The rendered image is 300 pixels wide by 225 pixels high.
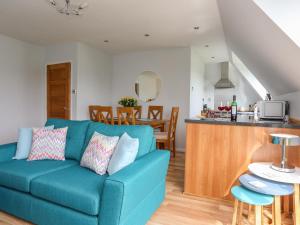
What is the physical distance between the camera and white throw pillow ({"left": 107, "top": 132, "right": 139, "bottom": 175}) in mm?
1812

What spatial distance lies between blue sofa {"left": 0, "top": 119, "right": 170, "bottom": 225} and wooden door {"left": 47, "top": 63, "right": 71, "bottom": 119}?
100 inches

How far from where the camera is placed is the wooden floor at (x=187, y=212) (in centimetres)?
195

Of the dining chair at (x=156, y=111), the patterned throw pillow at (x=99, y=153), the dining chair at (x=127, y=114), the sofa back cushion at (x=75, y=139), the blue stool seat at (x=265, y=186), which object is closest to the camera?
the blue stool seat at (x=265, y=186)

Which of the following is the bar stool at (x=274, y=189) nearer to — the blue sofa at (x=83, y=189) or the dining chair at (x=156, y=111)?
the blue sofa at (x=83, y=189)

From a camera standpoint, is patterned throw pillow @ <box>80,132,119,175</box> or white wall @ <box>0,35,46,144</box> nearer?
patterned throw pillow @ <box>80,132,119,175</box>

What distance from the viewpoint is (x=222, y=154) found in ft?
7.66

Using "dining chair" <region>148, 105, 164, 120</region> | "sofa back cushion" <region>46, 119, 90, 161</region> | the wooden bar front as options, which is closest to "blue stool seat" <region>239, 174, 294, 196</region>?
the wooden bar front

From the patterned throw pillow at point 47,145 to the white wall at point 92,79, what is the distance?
236 centimetres

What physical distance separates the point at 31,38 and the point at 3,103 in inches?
59.9

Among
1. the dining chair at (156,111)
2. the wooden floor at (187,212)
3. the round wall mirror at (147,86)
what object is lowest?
the wooden floor at (187,212)

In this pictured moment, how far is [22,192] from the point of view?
188 centimetres

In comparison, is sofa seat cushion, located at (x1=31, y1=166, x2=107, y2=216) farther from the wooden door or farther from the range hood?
the range hood

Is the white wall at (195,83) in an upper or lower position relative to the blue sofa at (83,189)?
upper

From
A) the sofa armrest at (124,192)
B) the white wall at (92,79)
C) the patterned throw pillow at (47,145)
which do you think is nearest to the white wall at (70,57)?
the white wall at (92,79)
